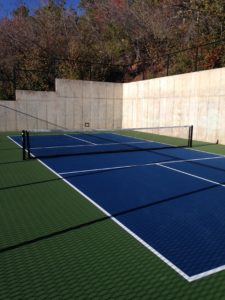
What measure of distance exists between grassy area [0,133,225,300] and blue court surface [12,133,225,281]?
0.22 meters

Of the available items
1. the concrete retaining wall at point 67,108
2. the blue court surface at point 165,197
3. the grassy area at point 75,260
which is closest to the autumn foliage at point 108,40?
the concrete retaining wall at point 67,108

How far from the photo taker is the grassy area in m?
3.17

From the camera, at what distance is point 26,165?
907 centimetres

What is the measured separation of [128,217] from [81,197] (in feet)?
4.53

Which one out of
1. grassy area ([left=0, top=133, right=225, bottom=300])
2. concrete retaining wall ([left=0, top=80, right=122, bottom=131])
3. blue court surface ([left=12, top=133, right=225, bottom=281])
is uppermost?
concrete retaining wall ([left=0, top=80, right=122, bottom=131])

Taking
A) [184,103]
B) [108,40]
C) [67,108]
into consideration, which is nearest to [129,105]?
[67,108]

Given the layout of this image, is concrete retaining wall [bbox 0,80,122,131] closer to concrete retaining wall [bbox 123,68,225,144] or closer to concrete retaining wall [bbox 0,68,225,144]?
concrete retaining wall [bbox 0,68,225,144]

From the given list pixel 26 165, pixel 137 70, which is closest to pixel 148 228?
pixel 26 165

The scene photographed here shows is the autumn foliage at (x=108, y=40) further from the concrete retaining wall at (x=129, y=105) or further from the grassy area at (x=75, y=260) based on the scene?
the grassy area at (x=75, y=260)

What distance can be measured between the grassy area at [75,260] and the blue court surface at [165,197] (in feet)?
0.74

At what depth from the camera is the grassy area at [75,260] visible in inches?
125

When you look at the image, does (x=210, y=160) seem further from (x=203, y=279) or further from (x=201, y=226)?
(x=203, y=279)

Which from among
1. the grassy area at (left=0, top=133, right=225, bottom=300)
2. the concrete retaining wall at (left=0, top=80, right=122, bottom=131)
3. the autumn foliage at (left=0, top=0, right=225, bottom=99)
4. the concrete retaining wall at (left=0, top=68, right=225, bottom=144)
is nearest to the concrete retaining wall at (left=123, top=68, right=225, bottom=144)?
the concrete retaining wall at (left=0, top=68, right=225, bottom=144)

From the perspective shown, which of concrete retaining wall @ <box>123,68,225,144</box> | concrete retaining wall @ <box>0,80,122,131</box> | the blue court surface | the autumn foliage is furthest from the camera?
the autumn foliage
